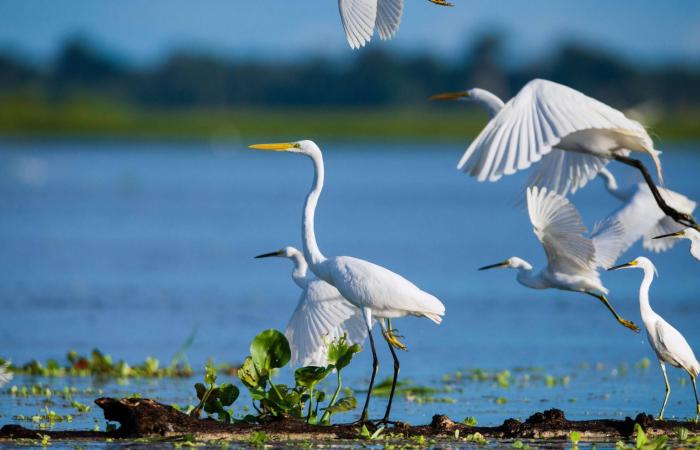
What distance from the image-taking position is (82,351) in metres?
12.4

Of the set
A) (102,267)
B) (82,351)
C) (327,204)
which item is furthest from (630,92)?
(82,351)

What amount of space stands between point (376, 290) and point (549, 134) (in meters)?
1.70

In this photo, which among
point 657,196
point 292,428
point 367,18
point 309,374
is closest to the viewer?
point 292,428

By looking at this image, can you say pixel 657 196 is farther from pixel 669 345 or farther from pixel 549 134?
pixel 549 134

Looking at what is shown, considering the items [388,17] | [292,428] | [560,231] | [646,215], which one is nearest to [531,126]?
[560,231]

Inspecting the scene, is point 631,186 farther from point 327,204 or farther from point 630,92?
point 630,92

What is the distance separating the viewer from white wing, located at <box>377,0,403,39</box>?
27.5 ft

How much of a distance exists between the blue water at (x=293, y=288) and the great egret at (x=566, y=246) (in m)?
0.68

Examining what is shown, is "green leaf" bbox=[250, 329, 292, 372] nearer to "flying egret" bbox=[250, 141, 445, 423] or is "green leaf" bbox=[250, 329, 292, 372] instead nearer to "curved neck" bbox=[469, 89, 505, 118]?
"flying egret" bbox=[250, 141, 445, 423]

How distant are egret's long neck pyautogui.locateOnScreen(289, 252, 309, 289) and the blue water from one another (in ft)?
3.68

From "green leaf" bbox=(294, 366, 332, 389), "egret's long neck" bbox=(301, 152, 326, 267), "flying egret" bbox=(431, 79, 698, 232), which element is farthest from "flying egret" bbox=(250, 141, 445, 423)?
"flying egret" bbox=(431, 79, 698, 232)

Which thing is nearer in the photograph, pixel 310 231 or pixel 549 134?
pixel 549 134

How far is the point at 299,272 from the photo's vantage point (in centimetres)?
1002

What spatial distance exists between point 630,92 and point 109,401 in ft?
Result: 356
